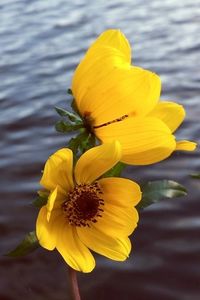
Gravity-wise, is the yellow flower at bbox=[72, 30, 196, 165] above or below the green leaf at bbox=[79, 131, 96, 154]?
above

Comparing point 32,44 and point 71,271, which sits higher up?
point 71,271

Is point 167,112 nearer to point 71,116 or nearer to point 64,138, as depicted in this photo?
point 71,116

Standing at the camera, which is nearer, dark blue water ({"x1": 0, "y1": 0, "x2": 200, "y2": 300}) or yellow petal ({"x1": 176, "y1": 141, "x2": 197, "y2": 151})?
yellow petal ({"x1": 176, "y1": 141, "x2": 197, "y2": 151})

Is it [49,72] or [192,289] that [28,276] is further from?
[49,72]

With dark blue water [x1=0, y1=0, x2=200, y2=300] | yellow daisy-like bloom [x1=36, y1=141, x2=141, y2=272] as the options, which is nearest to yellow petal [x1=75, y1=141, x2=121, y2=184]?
yellow daisy-like bloom [x1=36, y1=141, x2=141, y2=272]

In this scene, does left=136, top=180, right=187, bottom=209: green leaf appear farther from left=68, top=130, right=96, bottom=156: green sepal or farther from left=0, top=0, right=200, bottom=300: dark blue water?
left=0, top=0, right=200, bottom=300: dark blue water

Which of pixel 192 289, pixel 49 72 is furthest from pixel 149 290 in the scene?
pixel 49 72

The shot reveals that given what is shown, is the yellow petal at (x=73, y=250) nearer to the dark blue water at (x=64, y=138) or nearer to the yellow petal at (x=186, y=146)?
the yellow petal at (x=186, y=146)
